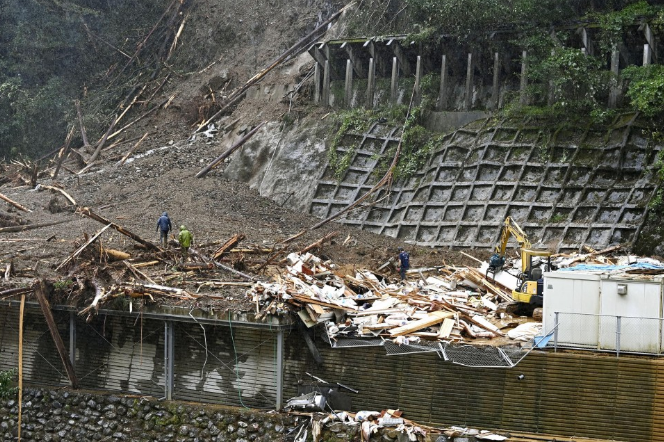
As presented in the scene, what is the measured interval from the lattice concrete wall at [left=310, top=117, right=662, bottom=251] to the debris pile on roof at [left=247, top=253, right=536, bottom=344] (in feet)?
16.0

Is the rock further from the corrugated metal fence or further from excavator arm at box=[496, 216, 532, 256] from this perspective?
excavator arm at box=[496, 216, 532, 256]

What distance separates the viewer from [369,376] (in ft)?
61.3

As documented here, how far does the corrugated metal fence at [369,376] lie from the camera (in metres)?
17.1

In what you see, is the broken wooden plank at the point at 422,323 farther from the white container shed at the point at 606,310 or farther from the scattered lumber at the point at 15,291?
the scattered lumber at the point at 15,291

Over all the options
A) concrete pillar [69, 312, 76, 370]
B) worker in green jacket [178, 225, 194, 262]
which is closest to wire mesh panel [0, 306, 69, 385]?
concrete pillar [69, 312, 76, 370]

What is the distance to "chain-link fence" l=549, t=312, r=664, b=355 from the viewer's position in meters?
17.6

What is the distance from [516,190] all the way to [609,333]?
12.4 meters

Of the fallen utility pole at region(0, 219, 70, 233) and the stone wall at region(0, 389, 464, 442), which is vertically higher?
the fallen utility pole at region(0, 219, 70, 233)

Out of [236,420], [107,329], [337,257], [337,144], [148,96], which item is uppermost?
[148,96]

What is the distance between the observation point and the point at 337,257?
1084 inches

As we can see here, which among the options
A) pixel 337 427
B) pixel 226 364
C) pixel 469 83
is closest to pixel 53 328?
pixel 226 364

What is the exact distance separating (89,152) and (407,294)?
955 inches

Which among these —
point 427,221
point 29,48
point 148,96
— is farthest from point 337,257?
point 29,48

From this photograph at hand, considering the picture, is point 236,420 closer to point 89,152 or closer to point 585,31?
point 585,31
